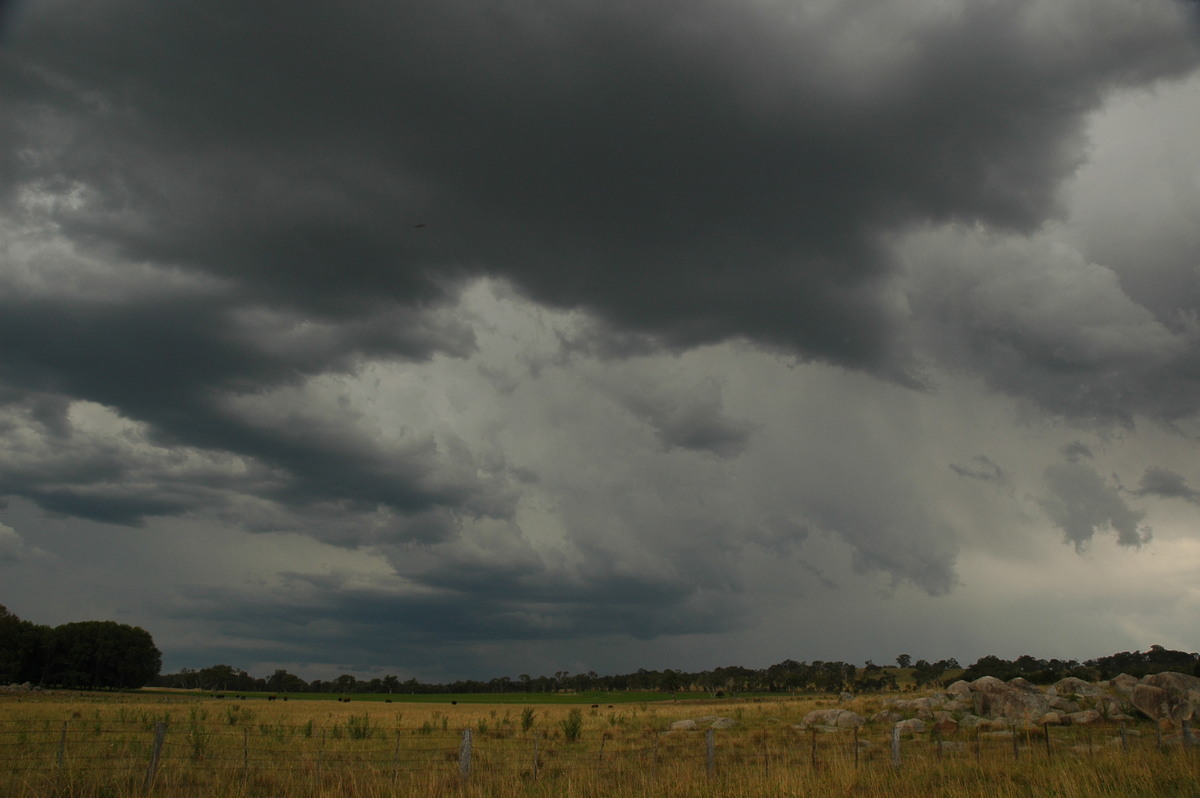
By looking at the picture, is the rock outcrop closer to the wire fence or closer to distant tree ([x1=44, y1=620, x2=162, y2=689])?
the wire fence

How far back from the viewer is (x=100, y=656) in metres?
144

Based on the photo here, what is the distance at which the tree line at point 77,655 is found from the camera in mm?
131875

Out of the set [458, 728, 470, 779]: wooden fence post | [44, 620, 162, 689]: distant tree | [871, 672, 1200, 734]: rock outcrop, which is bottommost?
[44, 620, 162, 689]: distant tree

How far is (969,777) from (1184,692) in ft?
122

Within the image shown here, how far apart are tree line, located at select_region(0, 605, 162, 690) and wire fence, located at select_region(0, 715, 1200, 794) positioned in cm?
11540

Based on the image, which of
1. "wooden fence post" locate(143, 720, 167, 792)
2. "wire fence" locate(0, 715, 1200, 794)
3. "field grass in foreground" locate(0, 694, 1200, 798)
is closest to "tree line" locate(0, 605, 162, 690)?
"field grass in foreground" locate(0, 694, 1200, 798)

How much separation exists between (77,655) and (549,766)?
152 meters

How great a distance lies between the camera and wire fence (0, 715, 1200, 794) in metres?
18.9

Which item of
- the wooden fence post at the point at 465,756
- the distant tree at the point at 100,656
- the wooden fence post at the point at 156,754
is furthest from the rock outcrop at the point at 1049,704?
the distant tree at the point at 100,656

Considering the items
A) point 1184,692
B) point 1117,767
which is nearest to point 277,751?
point 1117,767

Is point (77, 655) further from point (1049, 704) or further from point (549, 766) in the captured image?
point (1049, 704)

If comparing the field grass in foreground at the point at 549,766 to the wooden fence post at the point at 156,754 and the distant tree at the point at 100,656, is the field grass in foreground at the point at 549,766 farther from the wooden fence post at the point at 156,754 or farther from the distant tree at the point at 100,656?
the distant tree at the point at 100,656

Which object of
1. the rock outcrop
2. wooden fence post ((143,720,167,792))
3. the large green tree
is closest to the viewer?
wooden fence post ((143,720,167,792))

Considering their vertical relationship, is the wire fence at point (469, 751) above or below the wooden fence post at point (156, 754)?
below
